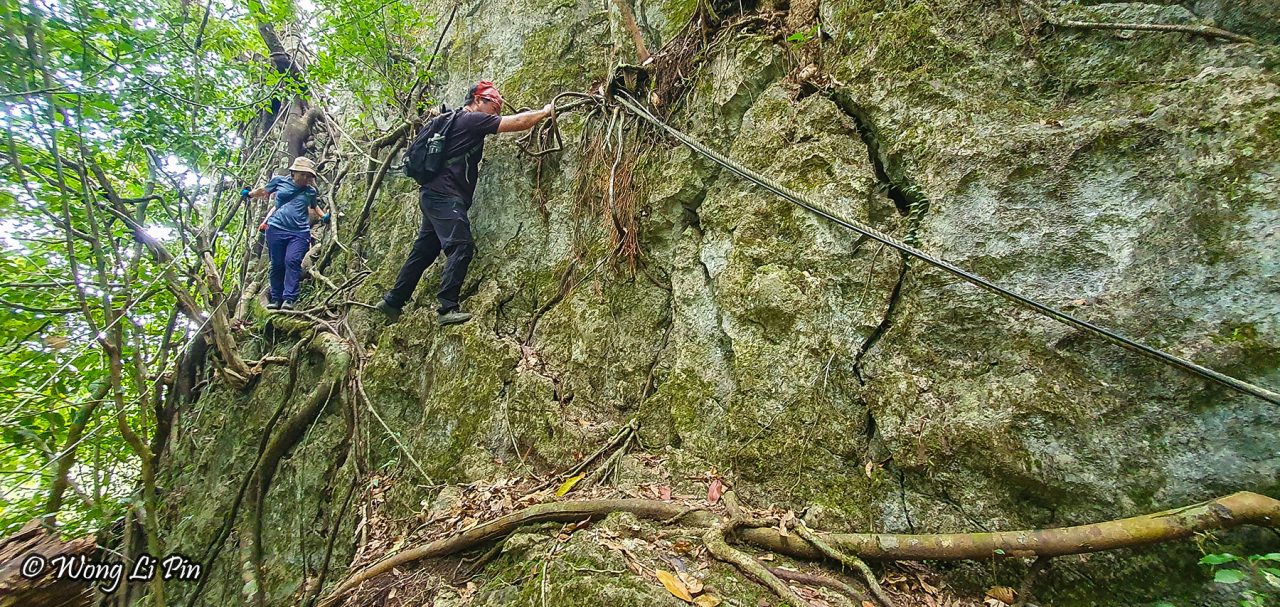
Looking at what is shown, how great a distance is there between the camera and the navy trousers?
20.5 feet

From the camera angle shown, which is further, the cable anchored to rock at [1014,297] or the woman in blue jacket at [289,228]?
the woman in blue jacket at [289,228]

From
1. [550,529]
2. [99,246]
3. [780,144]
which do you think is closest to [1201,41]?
[780,144]

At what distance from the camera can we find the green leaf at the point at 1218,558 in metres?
1.67

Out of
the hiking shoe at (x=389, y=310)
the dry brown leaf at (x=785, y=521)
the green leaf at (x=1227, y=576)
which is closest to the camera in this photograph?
the green leaf at (x=1227, y=576)

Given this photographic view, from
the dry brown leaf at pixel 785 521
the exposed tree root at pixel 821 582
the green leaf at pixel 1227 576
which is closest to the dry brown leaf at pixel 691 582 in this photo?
the exposed tree root at pixel 821 582

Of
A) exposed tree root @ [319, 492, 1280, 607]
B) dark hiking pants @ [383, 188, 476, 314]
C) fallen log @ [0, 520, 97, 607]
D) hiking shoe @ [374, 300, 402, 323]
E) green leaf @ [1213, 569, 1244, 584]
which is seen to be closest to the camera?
green leaf @ [1213, 569, 1244, 584]

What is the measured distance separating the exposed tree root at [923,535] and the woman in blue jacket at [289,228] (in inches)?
190

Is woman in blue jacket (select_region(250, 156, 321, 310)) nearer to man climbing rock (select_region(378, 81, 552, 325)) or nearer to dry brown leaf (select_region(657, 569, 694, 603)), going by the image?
man climbing rock (select_region(378, 81, 552, 325))

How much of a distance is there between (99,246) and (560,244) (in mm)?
3294

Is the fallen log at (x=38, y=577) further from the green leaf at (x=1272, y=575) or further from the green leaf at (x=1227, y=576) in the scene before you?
the green leaf at (x=1272, y=575)

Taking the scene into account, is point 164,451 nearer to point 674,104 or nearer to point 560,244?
point 560,244

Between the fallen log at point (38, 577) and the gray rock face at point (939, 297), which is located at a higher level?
the gray rock face at point (939, 297)

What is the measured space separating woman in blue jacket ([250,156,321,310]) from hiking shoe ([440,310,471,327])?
3.05 metres

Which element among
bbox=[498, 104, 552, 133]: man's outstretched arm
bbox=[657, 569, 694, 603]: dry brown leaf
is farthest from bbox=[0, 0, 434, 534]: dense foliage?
bbox=[657, 569, 694, 603]: dry brown leaf
